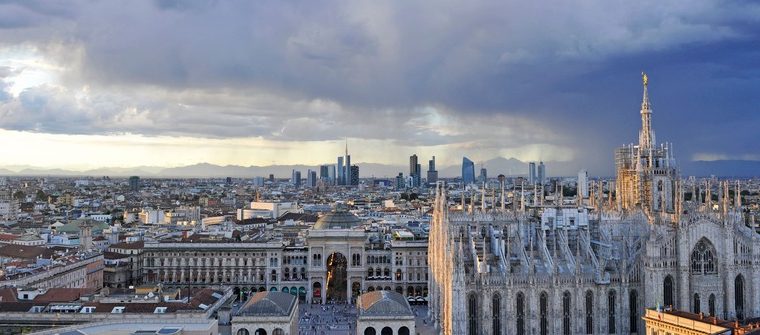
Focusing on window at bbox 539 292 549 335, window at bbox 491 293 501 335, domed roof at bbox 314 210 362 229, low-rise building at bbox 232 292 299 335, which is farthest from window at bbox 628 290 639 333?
domed roof at bbox 314 210 362 229

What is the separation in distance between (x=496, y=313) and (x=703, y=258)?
1959 cm

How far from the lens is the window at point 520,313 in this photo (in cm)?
6856

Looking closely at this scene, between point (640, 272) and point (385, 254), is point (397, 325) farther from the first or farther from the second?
point (385, 254)

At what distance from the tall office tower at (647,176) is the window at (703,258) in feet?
44.3

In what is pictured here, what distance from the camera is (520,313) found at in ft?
226

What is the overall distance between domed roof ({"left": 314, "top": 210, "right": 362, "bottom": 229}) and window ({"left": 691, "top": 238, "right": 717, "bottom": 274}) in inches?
1887

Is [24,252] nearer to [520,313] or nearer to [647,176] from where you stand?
[520,313]

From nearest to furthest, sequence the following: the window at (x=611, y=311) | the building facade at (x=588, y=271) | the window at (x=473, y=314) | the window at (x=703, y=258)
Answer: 1. the building facade at (x=588, y=271)
2. the window at (x=473, y=314)
3. the window at (x=611, y=311)
4. the window at (x=703, y=258)

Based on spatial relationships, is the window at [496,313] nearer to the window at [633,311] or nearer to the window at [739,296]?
the window at [633,311]

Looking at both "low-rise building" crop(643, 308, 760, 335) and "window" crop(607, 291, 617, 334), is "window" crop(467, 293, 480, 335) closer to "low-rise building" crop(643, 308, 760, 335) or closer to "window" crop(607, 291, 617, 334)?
"window" crop(607, 291, 617, 334)

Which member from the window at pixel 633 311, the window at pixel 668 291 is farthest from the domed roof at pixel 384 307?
the window at pixel 668 291

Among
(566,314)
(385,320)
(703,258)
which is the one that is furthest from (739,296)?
(385,320)

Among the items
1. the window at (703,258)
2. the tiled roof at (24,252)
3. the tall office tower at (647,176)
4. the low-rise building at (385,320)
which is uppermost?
the tall office tower at (647,176)

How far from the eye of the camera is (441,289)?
74.1 metres
